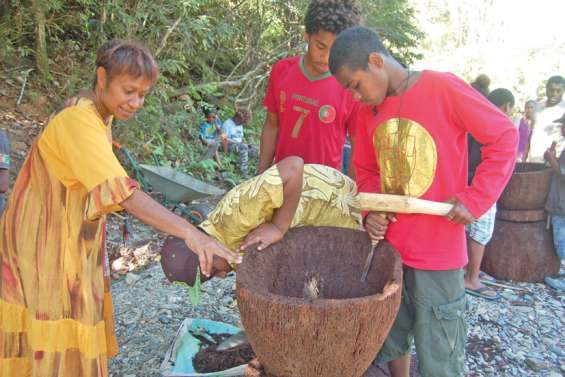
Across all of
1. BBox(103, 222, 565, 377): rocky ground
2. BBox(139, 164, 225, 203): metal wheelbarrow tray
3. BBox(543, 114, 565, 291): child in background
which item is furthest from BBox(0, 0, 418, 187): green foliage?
BBox(543, 114, 565, 291): child in background

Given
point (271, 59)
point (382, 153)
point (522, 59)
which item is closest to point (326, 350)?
point (382, 153)

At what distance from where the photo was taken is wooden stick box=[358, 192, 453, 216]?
188 cm

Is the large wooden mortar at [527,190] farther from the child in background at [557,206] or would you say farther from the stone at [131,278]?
the stone at [131,278]

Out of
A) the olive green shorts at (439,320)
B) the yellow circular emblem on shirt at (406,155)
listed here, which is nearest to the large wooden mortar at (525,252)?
the olive green shorts at (439,320)

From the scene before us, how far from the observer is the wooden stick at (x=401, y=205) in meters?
1.88

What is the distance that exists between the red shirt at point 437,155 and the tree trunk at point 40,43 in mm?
5394

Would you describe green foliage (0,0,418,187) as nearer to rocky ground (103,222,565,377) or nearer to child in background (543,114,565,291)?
rocky ground (103,222,565,377)

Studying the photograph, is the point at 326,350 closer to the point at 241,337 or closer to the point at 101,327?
the point at 101,327

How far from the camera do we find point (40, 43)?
621 centimetres

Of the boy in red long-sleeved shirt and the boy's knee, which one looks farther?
the boy's knee

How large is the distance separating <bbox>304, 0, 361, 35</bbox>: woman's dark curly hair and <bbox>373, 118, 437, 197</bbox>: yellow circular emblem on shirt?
2.55 feet

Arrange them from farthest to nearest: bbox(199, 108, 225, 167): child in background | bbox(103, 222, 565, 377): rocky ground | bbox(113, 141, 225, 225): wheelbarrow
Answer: bbox(199, 108, 225, 167): child in background < bbox(113, 141, 225, 225): wheelbarrow < bbox(103, 222, 565, 377): rocky ground

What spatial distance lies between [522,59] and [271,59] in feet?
32.2

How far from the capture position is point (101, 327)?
1928 millimetres
